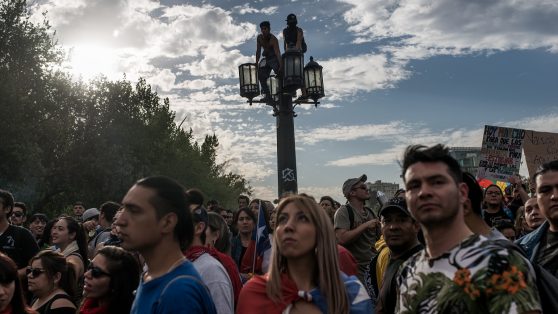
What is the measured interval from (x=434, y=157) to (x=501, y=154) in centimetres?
788

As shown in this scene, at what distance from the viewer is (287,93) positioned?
10312 millimetres

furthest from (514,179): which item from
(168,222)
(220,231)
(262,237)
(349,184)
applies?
(168,222)

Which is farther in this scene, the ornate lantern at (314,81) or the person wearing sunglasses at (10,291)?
the ornate lantern at (314,81)

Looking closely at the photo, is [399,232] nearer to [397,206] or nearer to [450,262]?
[397,206]

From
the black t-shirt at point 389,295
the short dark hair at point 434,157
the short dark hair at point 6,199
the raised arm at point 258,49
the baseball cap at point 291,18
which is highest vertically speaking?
the baseball cap at point 291,18

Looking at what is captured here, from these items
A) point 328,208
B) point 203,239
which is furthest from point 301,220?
point 328,208

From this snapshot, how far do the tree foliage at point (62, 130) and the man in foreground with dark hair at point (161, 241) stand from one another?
20.1 metres

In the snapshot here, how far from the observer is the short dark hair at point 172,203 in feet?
9.19

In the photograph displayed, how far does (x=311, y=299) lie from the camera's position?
2838 mm

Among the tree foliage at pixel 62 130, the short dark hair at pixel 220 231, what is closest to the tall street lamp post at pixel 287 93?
the short dark hair at pixel 220 231

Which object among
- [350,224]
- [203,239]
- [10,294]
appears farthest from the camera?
[350,224]

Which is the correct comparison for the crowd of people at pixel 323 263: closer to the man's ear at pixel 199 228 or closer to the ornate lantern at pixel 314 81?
the man's ear at pixel 199 228

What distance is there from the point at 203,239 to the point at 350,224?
93.6 inches

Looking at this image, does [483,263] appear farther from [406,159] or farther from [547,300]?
[406,159]
